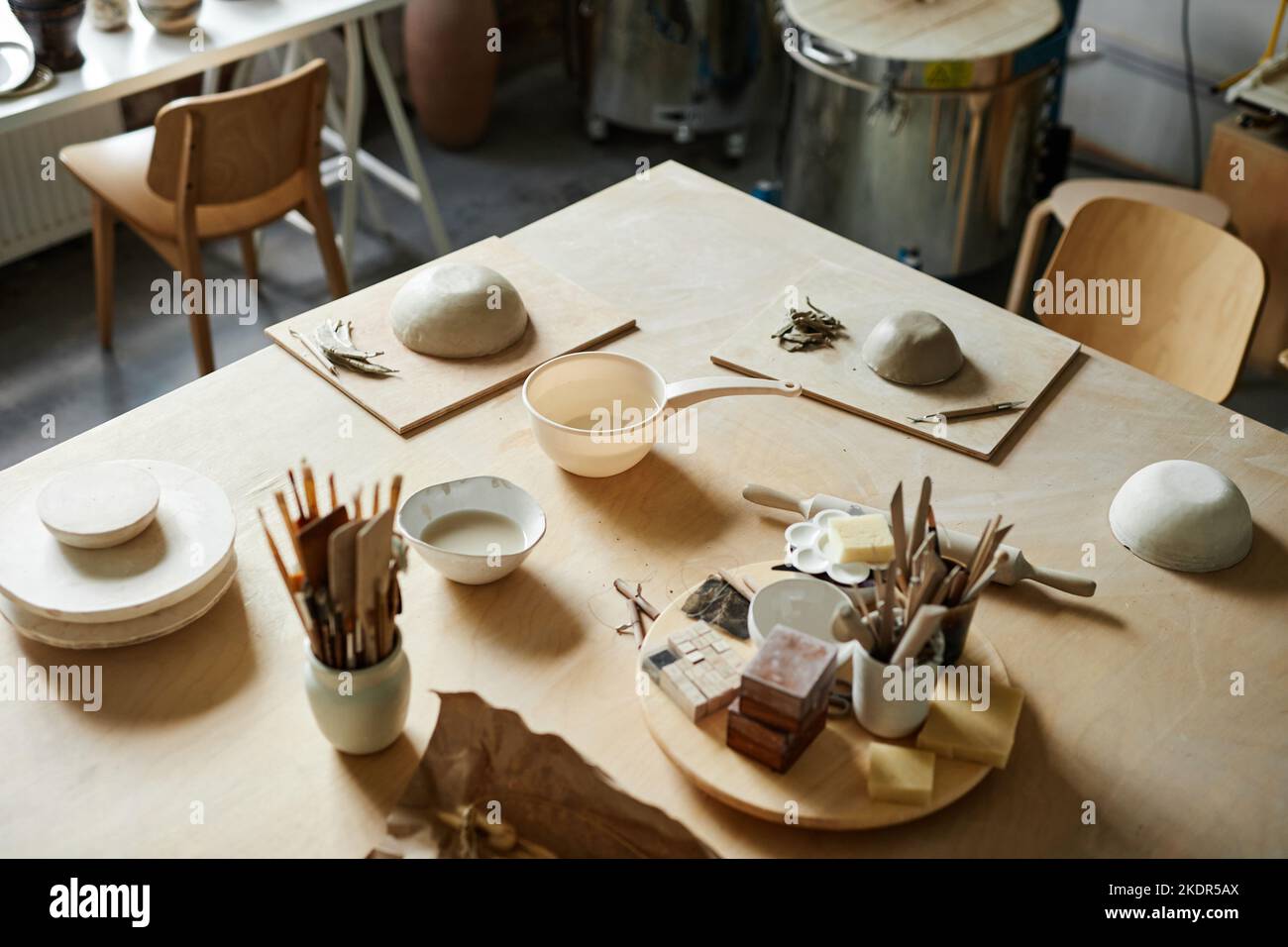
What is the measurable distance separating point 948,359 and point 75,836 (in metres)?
1.16

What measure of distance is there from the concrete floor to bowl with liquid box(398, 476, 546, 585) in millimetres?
1716

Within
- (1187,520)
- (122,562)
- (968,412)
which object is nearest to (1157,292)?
(968,412)

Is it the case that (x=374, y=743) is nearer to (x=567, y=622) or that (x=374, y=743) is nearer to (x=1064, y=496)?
(x=567, y=622)

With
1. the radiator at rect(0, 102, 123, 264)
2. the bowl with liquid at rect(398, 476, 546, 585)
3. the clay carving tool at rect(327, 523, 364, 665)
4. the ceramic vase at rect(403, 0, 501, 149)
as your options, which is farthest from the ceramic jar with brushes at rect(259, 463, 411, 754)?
the ceramic vase at rect(403, 0, 501, 149)

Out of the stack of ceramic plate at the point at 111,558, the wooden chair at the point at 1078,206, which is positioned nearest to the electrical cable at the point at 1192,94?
the wooden chair at the point at 1078,206

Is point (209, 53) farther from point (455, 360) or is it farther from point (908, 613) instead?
point (908, 613)

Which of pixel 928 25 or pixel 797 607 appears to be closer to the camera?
pixel 797 607

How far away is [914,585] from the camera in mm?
1089

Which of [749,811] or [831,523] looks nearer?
[749,811]

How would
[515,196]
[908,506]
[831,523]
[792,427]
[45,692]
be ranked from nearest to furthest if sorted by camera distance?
[45,692] < [831,523] < [908,506] < [792,427] < [515,196]

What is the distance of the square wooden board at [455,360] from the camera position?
1.56 metres

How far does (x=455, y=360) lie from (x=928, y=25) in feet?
5.57

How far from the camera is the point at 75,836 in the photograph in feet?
3.53
